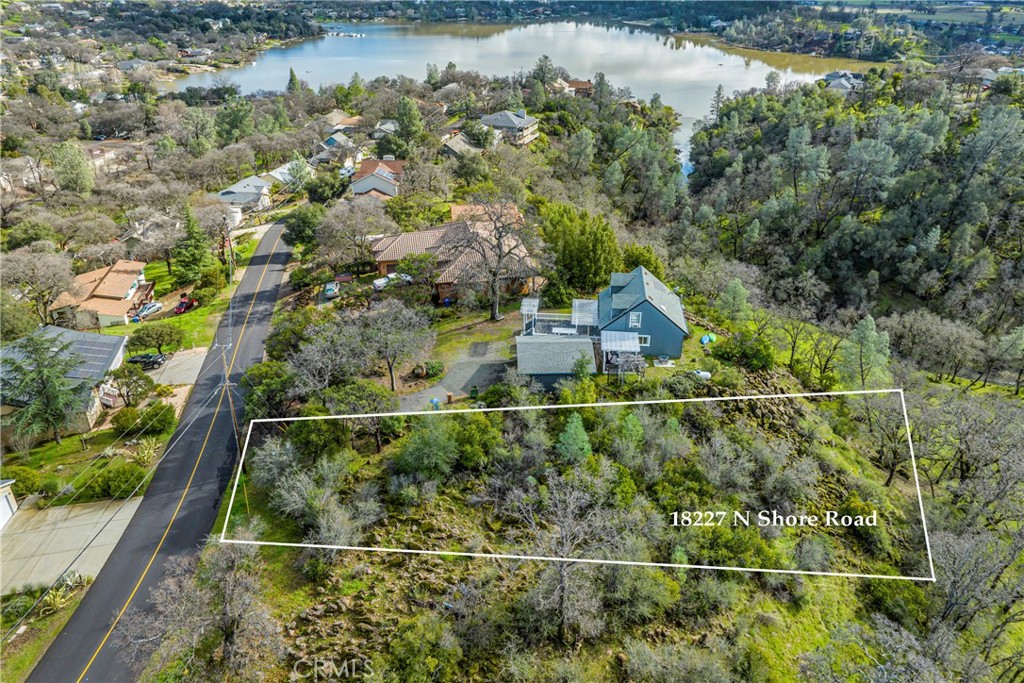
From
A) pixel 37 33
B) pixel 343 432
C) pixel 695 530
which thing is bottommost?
pixel 695 530

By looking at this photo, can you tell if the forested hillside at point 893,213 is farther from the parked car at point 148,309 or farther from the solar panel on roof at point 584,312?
the parked car at point 148,309

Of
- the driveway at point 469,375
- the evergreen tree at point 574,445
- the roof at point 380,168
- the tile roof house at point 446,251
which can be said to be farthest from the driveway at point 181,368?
the roof at point 380,168

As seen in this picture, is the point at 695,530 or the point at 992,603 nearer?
the point at 992,603

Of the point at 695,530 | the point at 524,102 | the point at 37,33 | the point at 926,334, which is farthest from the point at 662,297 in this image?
the point at 37,33

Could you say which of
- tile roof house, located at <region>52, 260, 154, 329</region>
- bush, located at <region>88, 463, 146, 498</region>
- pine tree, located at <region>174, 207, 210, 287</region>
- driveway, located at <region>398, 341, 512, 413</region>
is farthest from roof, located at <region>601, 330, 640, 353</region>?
tile roof house, located at <region>52, 260, 154, 329</region>

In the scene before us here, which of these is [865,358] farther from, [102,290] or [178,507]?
[102,290]

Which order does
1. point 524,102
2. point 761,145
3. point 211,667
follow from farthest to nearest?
point 524,102
point 761,145
point 211,667

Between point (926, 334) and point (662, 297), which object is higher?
point (662, 297)

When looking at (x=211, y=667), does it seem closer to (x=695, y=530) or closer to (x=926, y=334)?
(x=695, y=530)
